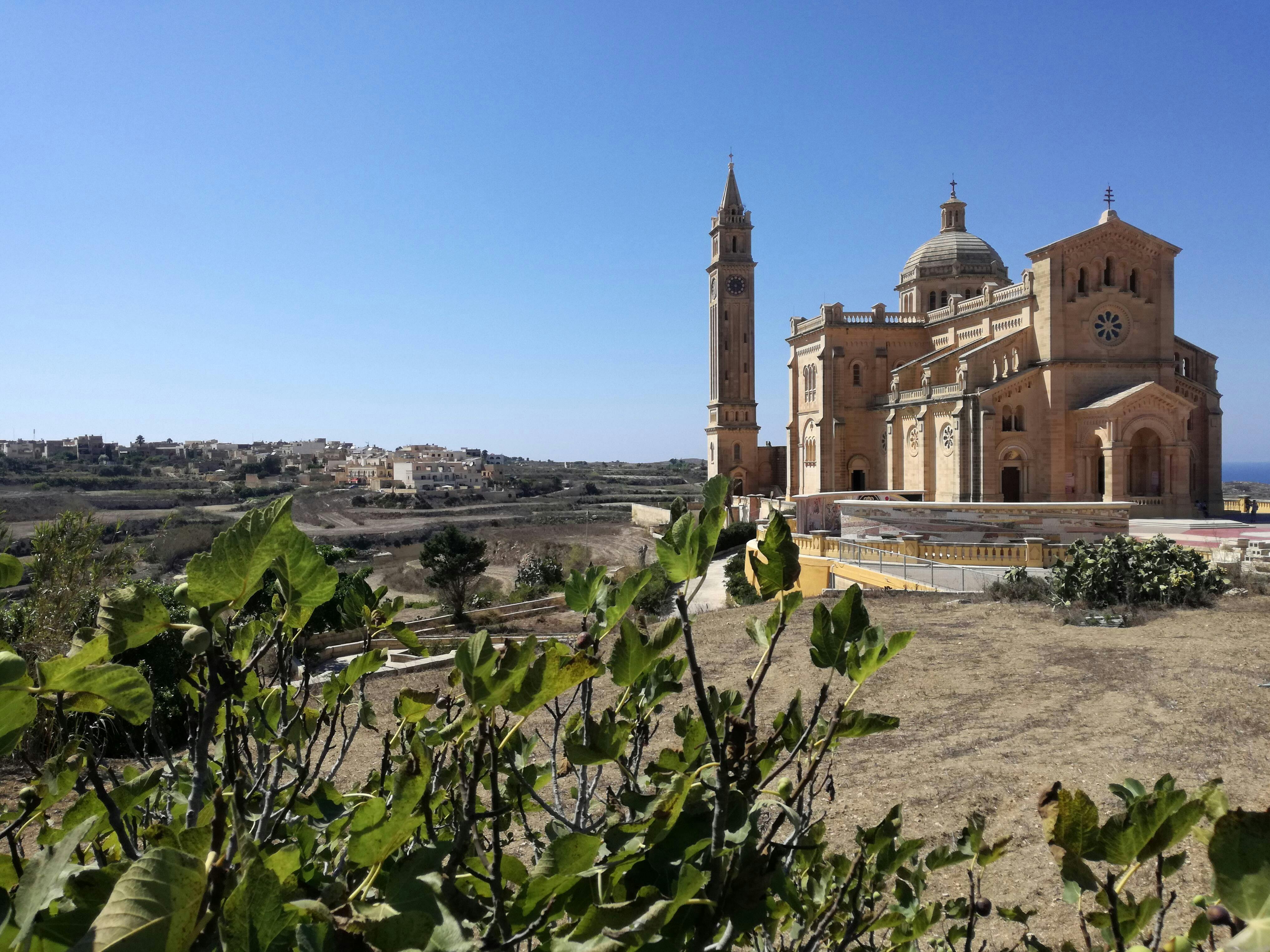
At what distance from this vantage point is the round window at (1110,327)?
25.0m

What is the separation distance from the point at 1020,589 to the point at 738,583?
7159mm

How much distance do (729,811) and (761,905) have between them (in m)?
0.14

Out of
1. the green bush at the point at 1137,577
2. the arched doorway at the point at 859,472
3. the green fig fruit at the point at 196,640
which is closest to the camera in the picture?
the green fig fruit at the point at 196,640

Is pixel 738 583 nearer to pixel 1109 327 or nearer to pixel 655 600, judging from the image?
pixel 655 600

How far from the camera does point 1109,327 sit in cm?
2506

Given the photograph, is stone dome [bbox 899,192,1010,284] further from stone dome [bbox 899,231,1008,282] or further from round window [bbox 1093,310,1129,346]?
round window [bbox 1093,310,1129,346]

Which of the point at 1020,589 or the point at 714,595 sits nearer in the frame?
the point at 1020,589

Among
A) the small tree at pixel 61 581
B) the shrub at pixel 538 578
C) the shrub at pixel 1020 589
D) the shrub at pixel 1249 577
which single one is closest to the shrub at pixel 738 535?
the shrub at pixel 538 578

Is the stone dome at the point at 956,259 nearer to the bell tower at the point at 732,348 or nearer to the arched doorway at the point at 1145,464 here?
the bell tower at the point at 732,348

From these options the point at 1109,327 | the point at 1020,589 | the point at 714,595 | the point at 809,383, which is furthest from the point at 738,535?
the point at 1020,589

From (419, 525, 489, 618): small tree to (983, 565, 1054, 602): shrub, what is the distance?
12166mm

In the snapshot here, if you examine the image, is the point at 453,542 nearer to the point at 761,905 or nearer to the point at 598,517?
the point at 761,905

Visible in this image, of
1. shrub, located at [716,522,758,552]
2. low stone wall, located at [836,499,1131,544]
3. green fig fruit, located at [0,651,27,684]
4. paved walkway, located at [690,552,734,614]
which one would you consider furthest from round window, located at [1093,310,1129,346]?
green fig fruit, located at [0,651,27,684]

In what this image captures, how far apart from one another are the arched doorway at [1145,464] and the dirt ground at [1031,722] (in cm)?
1251
